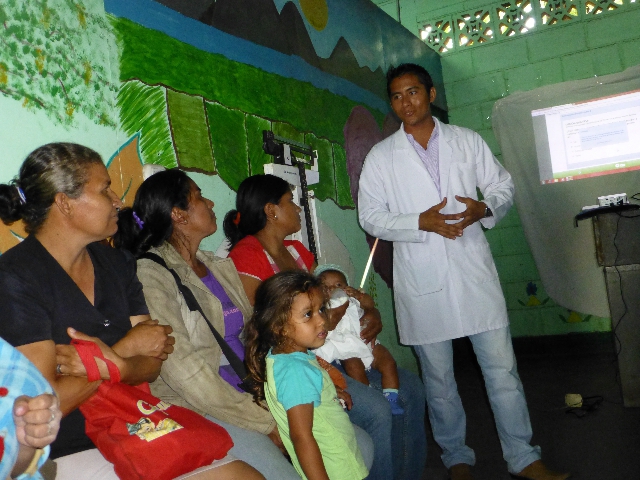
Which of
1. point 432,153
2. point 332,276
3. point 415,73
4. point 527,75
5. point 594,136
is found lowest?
point 332,276

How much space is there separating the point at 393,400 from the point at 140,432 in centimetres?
120

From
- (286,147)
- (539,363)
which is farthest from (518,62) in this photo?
(286,147)

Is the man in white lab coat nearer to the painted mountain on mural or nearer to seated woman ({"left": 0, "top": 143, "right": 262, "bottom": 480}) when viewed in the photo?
the painted mountain on mural

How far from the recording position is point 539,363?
4.71m

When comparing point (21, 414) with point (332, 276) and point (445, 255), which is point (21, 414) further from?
point (445, 255)

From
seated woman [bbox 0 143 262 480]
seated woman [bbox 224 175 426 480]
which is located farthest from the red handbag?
seated woman [bbox 224 175 426 480]

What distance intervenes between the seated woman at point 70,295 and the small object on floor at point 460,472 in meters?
1.39

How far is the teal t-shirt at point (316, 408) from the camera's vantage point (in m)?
1.63

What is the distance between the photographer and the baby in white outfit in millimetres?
2250

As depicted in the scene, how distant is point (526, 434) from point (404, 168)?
1239 mm

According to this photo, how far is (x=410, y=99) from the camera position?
278 centimetres

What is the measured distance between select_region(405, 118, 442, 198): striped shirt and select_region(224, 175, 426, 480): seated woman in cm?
69

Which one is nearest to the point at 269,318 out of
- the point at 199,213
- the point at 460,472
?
the point at 199,213

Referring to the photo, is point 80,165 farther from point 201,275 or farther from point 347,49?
point 347,49
